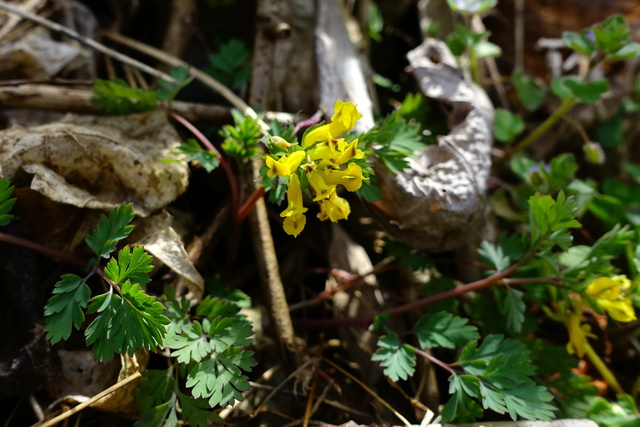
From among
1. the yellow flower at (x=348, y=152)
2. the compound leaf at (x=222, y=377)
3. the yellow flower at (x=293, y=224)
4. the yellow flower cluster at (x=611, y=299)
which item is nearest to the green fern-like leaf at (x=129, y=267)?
the compound leaf at (x=222, y=377)

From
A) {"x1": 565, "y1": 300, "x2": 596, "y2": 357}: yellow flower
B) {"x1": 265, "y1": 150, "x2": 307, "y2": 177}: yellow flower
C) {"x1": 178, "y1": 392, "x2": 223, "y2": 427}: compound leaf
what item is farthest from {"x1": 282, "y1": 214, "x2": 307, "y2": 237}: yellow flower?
{"x1": 565, "y1": 300, "x2": 596, "y2": 357}: yellow flower

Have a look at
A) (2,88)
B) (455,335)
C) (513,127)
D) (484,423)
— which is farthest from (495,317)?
(2,88)

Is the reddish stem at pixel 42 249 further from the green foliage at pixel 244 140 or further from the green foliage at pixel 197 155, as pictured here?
the green foliage at pixel 244 140

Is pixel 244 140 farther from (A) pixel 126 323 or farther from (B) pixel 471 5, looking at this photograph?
(B) pixel 471 5

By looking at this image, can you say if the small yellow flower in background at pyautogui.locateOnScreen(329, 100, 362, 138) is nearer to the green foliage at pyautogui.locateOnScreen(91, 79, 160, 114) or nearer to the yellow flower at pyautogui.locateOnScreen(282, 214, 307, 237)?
the yellow flower at pyautogui.locateOnScreen(282, 214, 307, 237)

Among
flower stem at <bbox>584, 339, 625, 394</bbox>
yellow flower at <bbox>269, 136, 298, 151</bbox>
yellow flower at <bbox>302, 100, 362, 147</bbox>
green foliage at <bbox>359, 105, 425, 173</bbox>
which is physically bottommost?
flower stem at <bbox>584, 339, 625, 394</bbox>
